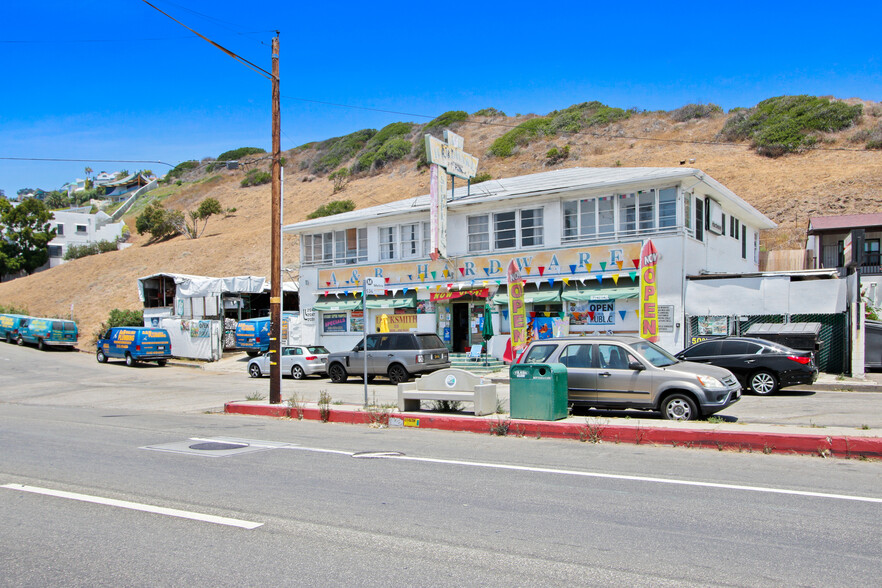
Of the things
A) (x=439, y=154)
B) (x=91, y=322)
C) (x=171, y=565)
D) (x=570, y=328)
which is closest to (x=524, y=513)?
(x=171, y=565)

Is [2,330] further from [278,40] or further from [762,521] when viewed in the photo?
[762,521]

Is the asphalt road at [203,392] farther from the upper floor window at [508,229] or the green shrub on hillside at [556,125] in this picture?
the green shrub on hillside at [556,125]

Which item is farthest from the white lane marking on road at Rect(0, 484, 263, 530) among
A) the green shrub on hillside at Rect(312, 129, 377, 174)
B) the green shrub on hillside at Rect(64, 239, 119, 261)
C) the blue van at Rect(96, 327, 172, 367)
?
the green shrub on hillside at Rect(312, 129, 377, 174)

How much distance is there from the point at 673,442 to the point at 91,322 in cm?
4751

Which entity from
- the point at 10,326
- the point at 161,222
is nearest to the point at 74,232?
the point at 161,222

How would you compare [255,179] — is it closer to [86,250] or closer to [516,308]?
[86,250]

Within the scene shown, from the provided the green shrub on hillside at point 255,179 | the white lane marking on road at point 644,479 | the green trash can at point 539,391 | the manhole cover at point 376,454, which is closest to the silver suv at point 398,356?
the green trash can at point 539,391

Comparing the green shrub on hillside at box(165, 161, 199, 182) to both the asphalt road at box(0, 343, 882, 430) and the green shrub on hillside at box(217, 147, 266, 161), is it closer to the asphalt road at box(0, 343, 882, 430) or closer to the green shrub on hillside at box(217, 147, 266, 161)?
the green shrub on hillside at box(217, 147, 266, 161)

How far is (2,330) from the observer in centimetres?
4178

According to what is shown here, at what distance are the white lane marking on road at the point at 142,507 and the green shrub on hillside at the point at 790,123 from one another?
58007mm

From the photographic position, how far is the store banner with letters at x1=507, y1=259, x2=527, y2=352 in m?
24.6

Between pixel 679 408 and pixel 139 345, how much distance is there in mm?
26326

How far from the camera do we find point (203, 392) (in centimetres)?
2075

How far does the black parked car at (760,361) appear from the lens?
635 inches
